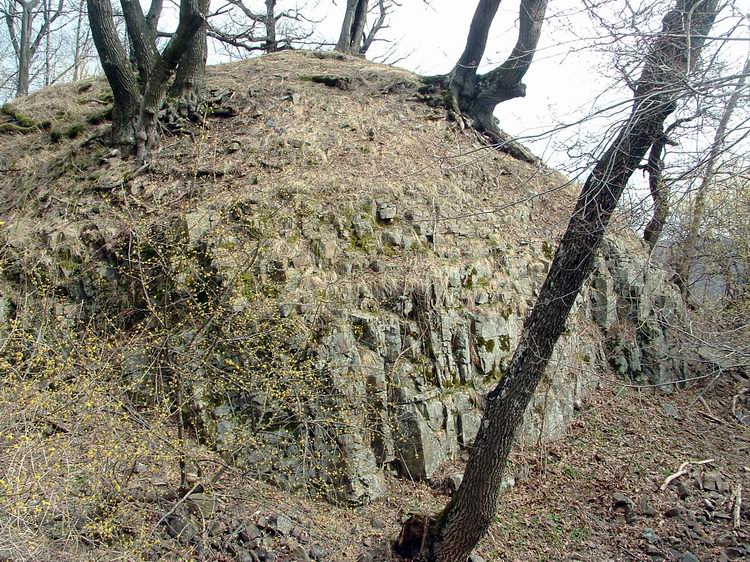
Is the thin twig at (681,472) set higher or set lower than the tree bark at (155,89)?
lower

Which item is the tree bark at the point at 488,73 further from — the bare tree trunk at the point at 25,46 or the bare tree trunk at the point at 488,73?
the bare tree trunk at the point at 25,46

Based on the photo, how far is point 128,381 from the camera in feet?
18.1

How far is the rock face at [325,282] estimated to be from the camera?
18.4 ft

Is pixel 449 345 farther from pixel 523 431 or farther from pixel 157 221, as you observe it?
pixel 157 221

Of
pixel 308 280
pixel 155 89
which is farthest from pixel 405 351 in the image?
pixel 155 89

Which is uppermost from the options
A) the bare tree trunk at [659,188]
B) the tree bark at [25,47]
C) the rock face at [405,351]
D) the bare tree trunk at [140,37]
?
the tree bark at [25,47]

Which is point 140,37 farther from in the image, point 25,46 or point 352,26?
point 25,46

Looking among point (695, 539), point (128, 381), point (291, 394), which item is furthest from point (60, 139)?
point (695, 539)

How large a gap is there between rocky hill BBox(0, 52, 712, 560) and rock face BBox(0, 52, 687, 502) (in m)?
0.03

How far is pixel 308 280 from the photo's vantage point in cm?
652

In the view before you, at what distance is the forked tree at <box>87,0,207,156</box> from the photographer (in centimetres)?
792

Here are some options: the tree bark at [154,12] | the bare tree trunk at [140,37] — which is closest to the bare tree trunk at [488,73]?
the bare tree trunk at [140,37]

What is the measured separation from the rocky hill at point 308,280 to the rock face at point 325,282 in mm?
30

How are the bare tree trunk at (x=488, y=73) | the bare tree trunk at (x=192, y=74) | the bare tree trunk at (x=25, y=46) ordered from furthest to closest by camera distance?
the bare tree trunk at (x=25, y=46) → the bare tree trunk at (x=488, y=73) → the bare tree trunk at (x=192, y=74)
